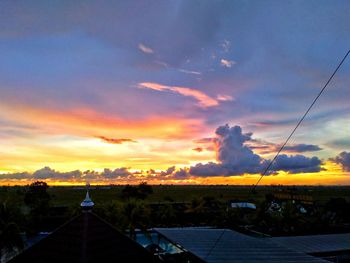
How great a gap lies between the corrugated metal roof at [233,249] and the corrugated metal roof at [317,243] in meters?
3.41

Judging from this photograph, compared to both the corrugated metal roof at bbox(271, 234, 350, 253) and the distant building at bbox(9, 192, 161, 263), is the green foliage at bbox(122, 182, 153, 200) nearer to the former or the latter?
the corrugated metal roof at bbox(271, 234, 350, 253)

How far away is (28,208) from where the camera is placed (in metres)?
48.7

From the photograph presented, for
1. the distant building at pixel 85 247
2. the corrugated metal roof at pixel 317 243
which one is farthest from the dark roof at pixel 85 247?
the corrugated metal roof at pixel 317 243

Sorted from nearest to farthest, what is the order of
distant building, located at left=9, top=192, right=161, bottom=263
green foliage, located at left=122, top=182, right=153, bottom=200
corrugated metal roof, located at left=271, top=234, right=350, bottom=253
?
1. distant building, located at left=9, top=192, right=161, bottom=263
2. corrugated metal roof, located at left=271, top=234, right=350, bottom=253
3. green foliage, located at left=122, top=182, right=153, bottom=200

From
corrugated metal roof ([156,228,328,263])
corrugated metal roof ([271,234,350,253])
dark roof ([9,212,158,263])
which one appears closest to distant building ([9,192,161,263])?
dark roof ([9,212,158,263])

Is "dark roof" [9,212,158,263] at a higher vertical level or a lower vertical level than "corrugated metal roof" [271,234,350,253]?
higher

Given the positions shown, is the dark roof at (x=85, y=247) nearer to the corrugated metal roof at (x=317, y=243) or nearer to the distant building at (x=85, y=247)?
the distant building at (x=85, y=247)

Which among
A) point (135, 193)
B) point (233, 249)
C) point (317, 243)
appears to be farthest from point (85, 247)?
point (135, 193)

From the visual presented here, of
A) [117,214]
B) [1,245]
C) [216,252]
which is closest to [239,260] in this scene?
[216,252]

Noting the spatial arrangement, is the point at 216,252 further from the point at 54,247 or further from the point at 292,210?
the point at 292,210

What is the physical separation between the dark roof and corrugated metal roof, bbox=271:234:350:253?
13.7 m

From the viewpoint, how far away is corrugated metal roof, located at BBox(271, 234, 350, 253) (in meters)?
24.7

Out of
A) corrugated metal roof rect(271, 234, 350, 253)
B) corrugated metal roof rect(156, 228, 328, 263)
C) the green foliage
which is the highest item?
the green foliage

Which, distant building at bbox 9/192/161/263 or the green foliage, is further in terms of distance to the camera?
the green foliage
